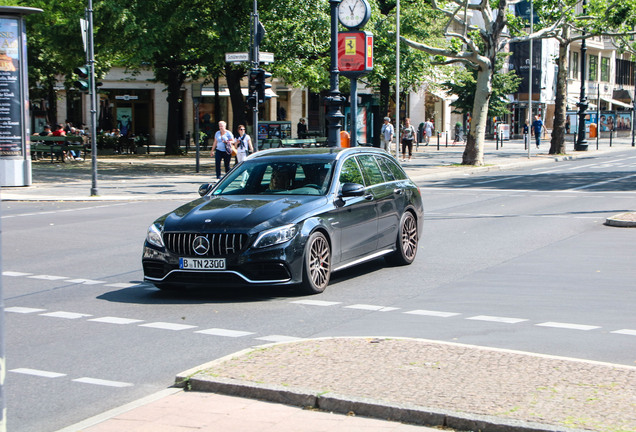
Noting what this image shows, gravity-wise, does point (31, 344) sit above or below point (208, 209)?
below

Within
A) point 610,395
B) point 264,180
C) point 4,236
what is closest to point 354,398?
point 610,395

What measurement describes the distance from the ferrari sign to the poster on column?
31.0 feet

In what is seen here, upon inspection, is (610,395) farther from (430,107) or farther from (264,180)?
(430,107)

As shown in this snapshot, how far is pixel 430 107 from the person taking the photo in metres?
72.9

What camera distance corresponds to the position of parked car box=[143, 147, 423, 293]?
9.38 metres

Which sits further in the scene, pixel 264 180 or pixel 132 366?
pixel 264 180

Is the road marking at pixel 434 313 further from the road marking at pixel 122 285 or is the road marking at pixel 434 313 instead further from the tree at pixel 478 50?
the tree at pixel 478 50

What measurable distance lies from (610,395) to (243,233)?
4768 mm

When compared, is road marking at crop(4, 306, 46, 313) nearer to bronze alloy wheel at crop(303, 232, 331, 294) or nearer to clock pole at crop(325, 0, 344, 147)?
bronze alloy wheel at crop(303, 232, 331, 294)

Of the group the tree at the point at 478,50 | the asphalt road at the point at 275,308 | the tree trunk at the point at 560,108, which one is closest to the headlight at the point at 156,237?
the asphalt road at the point at 275,308

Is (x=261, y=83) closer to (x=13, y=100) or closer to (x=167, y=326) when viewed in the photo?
(x=13, y=100)

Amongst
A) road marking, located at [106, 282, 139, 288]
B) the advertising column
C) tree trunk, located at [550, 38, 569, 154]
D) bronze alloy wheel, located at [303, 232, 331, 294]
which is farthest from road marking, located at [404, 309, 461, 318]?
tree trunk, located at [550, 38, 569, 154]

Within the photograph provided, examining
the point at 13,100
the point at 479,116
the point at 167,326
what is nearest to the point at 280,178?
the point at 167,326

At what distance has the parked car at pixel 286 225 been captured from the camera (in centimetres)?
938
